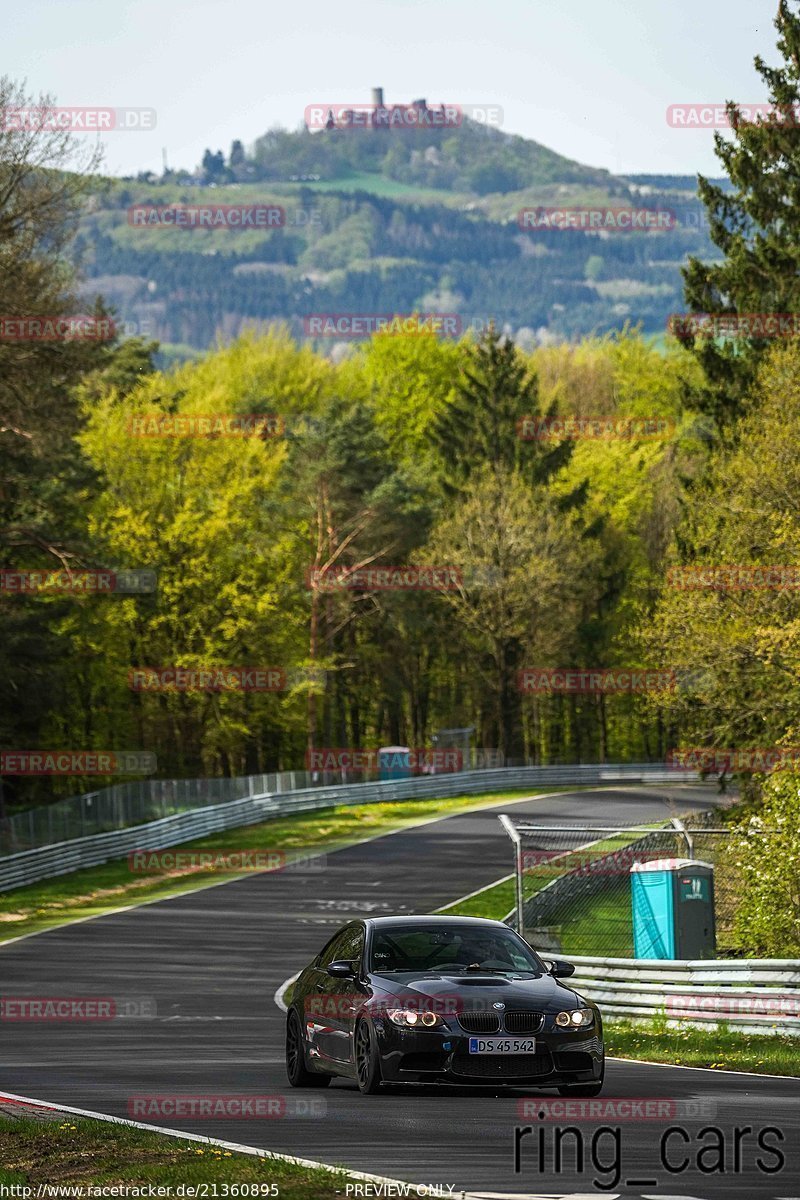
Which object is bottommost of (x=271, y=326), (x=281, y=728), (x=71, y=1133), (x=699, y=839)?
(x=281, y=728)

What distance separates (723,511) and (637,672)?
45.1 metres

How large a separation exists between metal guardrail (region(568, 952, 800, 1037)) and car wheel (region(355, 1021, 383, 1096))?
568 centimetres

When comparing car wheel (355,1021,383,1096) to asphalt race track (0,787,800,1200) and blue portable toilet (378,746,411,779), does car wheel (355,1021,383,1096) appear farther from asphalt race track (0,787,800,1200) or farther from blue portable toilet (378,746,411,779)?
blue portable toilet (378,746,411,779)

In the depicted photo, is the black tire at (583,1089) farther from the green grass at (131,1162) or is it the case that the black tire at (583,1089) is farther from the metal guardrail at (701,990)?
the metal guardrail at (701,990)

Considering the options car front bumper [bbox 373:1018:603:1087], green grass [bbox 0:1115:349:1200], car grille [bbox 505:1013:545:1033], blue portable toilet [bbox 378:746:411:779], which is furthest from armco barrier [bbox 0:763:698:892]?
green grass [bbox 0:1115:349:1200]

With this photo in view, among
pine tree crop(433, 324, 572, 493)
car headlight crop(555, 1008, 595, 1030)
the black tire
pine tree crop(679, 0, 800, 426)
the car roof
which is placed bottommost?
the black tire

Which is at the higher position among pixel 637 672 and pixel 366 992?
pixel 366 992

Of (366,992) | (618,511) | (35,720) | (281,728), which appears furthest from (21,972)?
(618,511)

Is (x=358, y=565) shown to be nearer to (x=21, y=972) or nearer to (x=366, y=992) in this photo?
(x=21, y=972)

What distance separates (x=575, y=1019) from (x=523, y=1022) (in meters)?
0.41

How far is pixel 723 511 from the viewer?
37781 millimetres

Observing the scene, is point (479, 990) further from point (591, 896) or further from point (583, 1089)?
point (591, 896)

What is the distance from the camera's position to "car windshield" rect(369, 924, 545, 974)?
13594 millimetres

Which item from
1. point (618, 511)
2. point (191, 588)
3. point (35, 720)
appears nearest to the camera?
point (35, 720)
